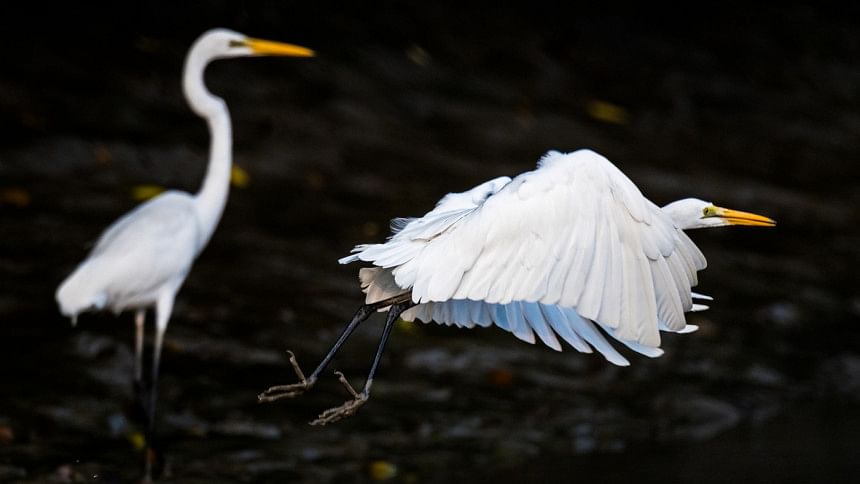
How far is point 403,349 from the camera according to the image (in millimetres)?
6168

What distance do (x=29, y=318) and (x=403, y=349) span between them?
70.2 inches

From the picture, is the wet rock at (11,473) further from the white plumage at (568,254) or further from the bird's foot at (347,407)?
the white plumage at (568,254)

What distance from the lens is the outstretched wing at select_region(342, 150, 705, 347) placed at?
3250 mm

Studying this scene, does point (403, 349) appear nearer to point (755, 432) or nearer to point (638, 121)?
point (755, 432)

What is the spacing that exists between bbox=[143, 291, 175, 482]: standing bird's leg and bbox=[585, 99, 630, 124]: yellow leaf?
A: 15.0 feet

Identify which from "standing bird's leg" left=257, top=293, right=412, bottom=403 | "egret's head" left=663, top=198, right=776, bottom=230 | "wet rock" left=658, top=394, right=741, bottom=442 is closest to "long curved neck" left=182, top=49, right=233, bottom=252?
"standing bird's leg" left=257, top=293, right=412, bottom=403

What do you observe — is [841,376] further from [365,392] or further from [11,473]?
[11,473]

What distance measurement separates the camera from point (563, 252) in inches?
130

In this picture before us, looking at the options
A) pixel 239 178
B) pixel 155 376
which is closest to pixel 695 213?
pixel 155 376

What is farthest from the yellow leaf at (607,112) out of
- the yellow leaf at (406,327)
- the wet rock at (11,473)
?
the wet rock at (11,473)

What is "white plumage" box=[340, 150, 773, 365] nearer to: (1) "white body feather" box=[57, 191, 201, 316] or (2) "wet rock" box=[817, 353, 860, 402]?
(1) "white body feather" box=[57, 191, 201, 316]

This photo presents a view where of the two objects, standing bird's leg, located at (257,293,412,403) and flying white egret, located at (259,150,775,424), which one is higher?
flying white egret, located at (259,150,775,424)

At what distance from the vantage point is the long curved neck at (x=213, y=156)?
594 centimetres

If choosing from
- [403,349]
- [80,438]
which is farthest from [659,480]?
[80,438]
